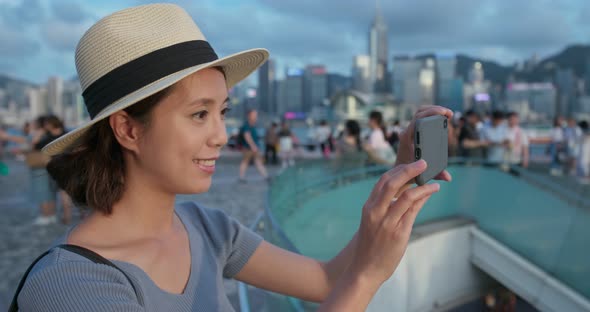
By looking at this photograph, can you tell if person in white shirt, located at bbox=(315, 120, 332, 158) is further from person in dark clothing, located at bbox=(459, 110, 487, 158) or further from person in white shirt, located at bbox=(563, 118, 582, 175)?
person in white shirt, located at bbox=(563, 118, 582, 175)

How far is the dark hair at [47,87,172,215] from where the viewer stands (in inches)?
46.8

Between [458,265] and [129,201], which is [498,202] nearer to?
[458,265]

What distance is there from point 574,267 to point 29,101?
101152 mm

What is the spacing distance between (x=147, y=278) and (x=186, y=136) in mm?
367

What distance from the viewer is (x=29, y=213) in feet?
26.0

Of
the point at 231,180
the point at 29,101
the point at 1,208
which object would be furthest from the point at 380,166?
the point at 29,101

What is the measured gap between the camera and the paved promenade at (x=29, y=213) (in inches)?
196

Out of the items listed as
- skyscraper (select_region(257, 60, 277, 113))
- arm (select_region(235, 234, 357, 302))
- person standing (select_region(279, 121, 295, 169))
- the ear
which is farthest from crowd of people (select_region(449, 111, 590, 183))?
skyscraper (select_region(257, 60, 277, 113))

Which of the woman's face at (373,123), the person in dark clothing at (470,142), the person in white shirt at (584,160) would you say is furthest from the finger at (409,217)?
the person in white shirt at (584,160)

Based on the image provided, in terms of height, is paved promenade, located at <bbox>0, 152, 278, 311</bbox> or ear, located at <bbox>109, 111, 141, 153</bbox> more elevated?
ear, located at <bbox>109, 111, 141, 153</bbox>

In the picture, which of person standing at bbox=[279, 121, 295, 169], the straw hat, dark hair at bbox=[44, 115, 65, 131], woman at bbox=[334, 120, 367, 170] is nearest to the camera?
the straw hat

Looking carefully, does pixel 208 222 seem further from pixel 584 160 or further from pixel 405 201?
pixel 584 160

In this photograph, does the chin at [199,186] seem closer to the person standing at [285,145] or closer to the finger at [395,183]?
the finger at [395,183]

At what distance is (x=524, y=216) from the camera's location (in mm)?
7832
